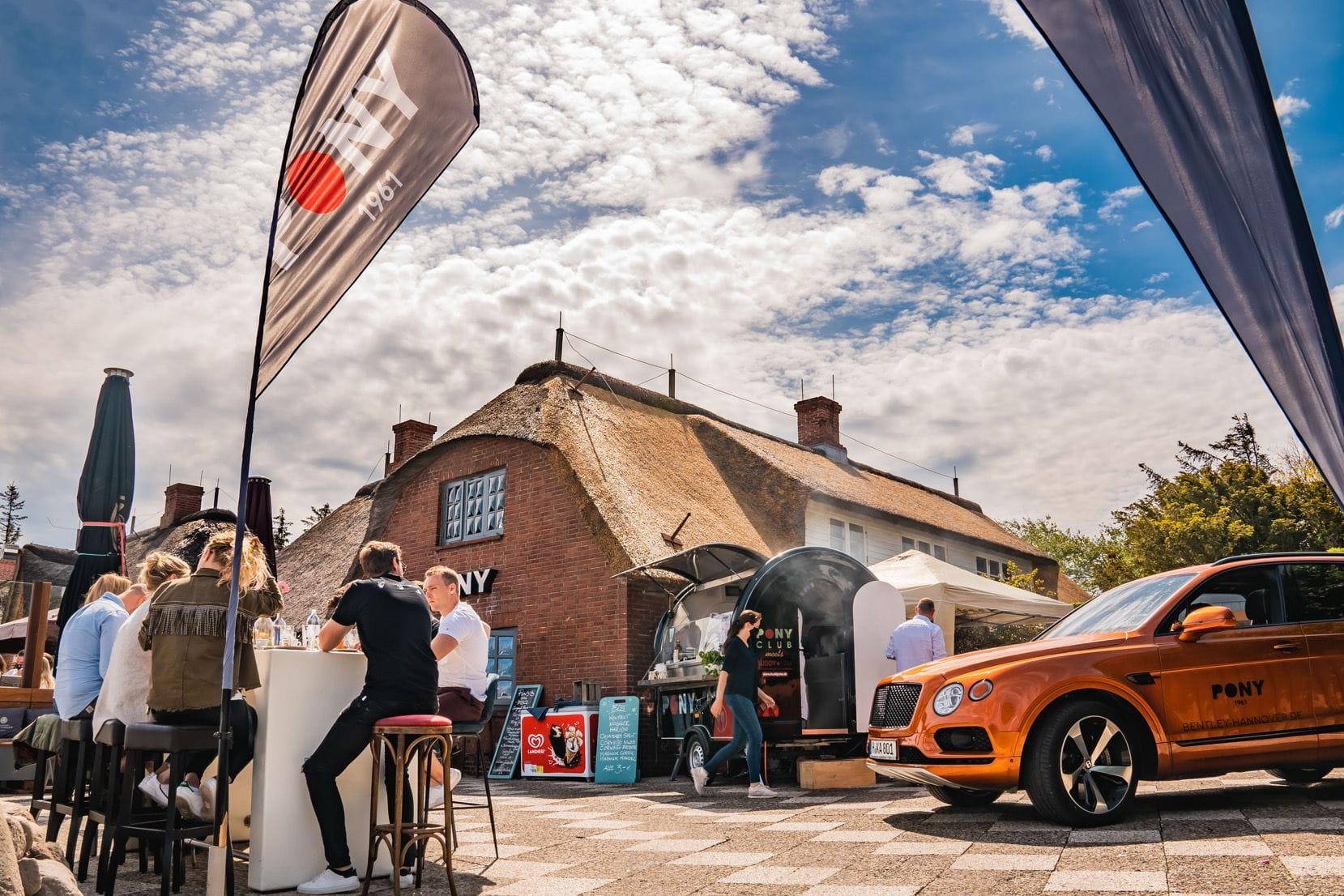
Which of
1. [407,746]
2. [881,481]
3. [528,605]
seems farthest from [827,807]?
[881,481]

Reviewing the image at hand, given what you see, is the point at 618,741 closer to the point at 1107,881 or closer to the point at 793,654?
the point at 793,654

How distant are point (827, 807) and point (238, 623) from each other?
16.4 feet

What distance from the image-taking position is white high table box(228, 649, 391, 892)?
4.95 metres

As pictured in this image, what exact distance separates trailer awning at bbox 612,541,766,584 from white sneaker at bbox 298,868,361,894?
819 cm

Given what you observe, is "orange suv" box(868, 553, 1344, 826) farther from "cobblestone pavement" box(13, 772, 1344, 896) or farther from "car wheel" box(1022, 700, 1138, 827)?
"cobblestone pavement" box(13, 772, 1344, 896)

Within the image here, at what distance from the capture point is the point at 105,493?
32.0 feet

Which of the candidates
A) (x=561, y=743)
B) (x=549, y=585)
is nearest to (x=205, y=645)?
(x=561, y=743)

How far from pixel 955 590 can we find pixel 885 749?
6.70 meters

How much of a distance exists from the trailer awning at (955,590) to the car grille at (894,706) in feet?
17.5

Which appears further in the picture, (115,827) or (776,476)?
(776,476)

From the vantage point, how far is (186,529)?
973 inches

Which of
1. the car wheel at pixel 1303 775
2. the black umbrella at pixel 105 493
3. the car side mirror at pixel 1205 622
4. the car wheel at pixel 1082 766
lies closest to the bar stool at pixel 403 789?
the car wheel at pixel 1082 766

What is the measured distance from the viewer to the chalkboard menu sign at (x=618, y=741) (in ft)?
40.3

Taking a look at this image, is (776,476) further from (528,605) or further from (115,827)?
(115,827)
